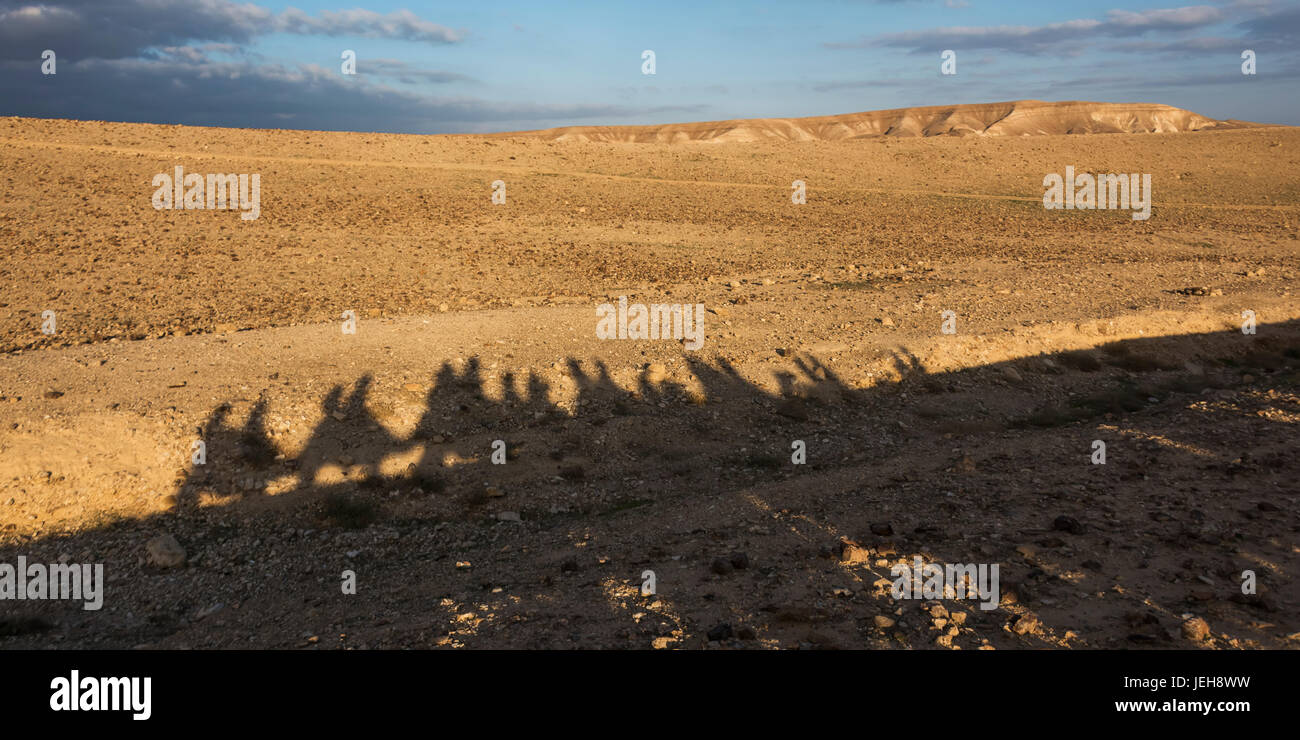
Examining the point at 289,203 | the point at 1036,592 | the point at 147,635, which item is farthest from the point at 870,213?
the point at 147,635

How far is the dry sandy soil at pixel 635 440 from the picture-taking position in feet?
19.0

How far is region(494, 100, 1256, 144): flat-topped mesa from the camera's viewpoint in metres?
103

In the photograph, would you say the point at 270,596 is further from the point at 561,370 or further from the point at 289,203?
the point at 289,203

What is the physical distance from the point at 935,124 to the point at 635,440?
114892mm

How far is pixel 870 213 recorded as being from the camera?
94.8ft

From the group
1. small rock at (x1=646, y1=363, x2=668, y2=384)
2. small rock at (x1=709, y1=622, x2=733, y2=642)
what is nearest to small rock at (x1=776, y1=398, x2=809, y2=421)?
small rock at (x1=646, y1=363, x2=668, y2=384)

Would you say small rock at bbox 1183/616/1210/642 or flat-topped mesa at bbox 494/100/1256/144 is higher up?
flat-topped mesa at bbox 494/100/1256/144

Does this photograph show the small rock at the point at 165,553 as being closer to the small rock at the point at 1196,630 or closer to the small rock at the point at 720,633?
the small rock at the point at 720,633

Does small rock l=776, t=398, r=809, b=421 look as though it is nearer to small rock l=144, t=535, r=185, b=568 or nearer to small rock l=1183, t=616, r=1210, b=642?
small rock l=1183, t=616, r=1210, b=642

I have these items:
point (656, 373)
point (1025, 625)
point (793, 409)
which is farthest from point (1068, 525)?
point (656, 373)

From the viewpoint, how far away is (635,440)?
972cm

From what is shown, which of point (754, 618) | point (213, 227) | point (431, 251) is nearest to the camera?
point (754, 618)

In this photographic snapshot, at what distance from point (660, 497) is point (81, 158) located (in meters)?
31.3

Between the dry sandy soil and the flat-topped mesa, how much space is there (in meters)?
87.1
